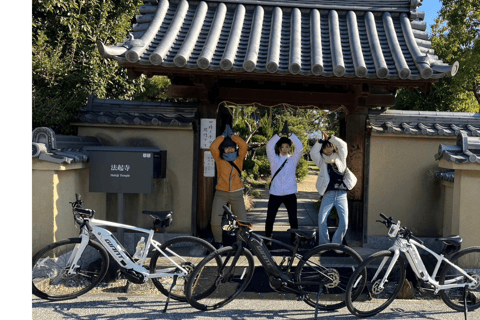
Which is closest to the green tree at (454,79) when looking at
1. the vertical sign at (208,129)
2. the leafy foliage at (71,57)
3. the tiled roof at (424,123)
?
the tiled roof at (424,123)

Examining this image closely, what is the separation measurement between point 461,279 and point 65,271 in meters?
4.85

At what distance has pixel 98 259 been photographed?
504 cm

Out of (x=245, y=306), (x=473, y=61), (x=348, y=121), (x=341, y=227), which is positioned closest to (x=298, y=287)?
(x=245, y=306)

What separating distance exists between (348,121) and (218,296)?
3977 millimetres

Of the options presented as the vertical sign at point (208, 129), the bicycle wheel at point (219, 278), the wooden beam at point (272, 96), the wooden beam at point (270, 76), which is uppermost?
the wooden beam at point (270, 76)

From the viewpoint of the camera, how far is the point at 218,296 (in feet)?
16.4

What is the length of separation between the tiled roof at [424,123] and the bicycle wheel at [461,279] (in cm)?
275

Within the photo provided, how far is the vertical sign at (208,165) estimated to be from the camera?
23.8ft

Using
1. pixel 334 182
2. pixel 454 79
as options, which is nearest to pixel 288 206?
pixel 334 182

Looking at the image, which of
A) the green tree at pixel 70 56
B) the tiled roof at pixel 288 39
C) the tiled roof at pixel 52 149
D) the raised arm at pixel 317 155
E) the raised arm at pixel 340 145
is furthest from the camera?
the green tree at pixel 70 56

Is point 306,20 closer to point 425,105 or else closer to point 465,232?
point 465,232

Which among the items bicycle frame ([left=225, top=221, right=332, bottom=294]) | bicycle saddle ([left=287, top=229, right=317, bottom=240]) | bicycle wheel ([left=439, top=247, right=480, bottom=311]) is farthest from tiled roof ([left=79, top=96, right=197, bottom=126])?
bicycle wheel ([left=439, top=247, right=480, bottom=311])

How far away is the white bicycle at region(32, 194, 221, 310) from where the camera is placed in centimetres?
482

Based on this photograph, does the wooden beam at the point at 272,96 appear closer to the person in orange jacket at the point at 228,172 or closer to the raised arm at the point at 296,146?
the person in orange jacket at the point at 228,172
